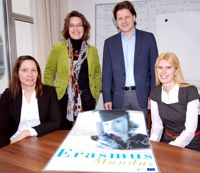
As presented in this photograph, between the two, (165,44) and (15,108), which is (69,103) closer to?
(15,108)

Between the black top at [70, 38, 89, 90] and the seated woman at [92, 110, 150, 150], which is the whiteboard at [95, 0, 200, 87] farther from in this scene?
the seated woman at [92, 110, 150, 150]

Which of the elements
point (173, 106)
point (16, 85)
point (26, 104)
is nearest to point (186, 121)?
point (173, 106)

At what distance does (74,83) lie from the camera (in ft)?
6.67

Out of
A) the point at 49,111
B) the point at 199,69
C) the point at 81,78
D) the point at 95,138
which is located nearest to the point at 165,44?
the point at 199,69

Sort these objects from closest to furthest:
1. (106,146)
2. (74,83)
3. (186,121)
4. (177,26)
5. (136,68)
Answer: (106,146) → (186,121) → (136,68) → (74,83) → (177,26)

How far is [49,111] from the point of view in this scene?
1560 mm

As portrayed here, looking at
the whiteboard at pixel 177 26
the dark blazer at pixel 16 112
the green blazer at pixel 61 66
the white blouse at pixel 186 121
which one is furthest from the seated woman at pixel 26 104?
the whiteboard at pixel 177 26

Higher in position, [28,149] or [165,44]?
[165,44]

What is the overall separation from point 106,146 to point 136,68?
1.16 meters

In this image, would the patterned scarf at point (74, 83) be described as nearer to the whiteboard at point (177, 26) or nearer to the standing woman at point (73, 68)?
the standing woman at point (73, 68)

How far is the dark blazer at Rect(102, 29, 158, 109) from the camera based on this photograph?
6.26 ft

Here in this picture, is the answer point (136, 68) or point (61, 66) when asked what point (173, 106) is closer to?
point (136, 68)

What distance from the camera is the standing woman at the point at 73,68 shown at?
201 centimetres

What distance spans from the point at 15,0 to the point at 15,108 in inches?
84.9
